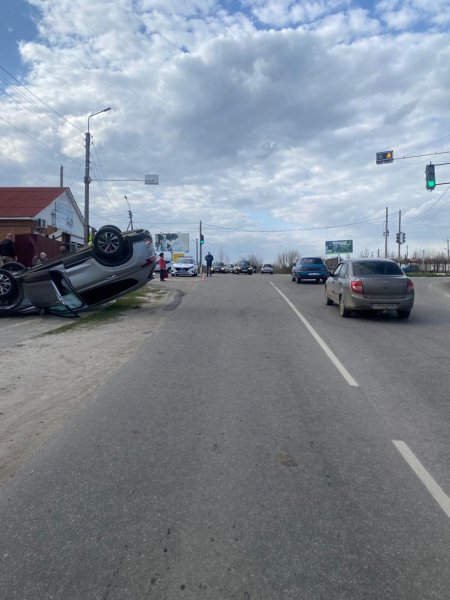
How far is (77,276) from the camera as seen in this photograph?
40.6ft

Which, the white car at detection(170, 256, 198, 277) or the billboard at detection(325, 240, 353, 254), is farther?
the billboard at detection(325, 240, 353, 254)

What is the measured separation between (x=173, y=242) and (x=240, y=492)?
218 feet

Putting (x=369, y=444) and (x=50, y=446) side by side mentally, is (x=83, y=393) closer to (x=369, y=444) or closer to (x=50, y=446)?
(x=50, y=446)

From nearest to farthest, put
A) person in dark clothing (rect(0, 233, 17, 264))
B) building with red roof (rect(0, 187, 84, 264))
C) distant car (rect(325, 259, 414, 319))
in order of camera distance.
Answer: distant car (rect(325, 259, 414, 319)), person in dark clothing (rect(0, 233, 17, 264)), building with red roof (rect(0, 187, 84, 264))

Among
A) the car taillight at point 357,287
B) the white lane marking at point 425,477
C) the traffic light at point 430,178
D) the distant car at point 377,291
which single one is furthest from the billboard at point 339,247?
the white lane marking at point 425,477

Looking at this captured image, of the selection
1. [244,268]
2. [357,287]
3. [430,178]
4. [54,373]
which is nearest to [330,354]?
[357,287]

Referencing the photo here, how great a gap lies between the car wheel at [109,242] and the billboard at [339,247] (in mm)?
73952

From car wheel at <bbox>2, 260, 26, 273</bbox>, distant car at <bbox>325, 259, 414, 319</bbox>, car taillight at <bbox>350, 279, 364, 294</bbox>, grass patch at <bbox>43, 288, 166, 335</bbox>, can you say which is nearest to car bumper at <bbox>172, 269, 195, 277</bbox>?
grass patch at <bbox>43, 288, 166, 335</bbox>

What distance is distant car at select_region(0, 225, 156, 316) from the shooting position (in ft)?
40.3

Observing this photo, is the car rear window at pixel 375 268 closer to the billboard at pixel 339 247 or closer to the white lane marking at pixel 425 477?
the white lane marking at pixel 425 477

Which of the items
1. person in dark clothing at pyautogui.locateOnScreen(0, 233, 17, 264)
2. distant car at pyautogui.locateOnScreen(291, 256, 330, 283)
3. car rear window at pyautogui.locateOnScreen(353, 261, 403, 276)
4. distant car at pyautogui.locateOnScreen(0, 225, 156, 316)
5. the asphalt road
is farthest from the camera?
distant car at pyautogui.locateOnScreen(291, 256, 330, 283)

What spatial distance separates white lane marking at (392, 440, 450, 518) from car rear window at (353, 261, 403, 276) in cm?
843

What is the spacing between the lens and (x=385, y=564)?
8.87 ft

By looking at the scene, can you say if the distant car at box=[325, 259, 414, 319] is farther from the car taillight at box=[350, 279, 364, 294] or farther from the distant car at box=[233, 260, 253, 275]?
the distant car at box=[233, 260, 253, 275]
